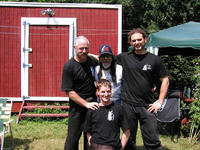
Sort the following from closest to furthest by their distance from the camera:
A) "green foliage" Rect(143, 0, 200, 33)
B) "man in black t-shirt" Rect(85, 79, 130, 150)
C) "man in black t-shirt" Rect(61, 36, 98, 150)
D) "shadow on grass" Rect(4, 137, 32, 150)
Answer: "man in black t-shirt" Rect(85, 79, 130, 150) < "man in black t-shirt" Rect(61, 36, 98, 150) < "shadow on grass" Rect(4, 137, 32, 150) < "green foliage" Rect(143, 0, 200, 33)

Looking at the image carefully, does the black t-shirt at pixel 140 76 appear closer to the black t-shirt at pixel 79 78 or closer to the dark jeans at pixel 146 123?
the dark jeans at pixel 146 123

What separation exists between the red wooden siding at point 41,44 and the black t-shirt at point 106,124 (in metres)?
4.70

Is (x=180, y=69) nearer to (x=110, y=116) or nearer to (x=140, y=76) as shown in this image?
(x=140, y=76)

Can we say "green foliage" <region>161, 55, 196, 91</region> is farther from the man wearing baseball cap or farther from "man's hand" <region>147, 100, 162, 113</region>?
the man wearing baseball cap

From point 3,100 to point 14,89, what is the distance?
282 centimetres

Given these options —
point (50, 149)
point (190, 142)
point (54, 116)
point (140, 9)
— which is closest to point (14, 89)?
point (54, 116)

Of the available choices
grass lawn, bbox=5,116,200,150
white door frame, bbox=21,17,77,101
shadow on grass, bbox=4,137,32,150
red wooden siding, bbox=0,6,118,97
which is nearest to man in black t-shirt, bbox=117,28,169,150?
grass lawn, bbox=5,116,200,150

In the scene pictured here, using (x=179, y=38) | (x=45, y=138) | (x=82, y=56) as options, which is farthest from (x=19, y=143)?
(x=179, y=38)

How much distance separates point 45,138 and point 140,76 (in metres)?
2.96

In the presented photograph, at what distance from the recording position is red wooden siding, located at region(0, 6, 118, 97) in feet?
23.1

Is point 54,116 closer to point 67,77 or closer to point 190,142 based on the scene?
point 190,142

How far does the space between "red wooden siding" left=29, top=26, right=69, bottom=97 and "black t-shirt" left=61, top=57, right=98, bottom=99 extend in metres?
4.26

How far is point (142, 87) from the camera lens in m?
2.81

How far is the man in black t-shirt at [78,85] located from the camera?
2.79 metres
